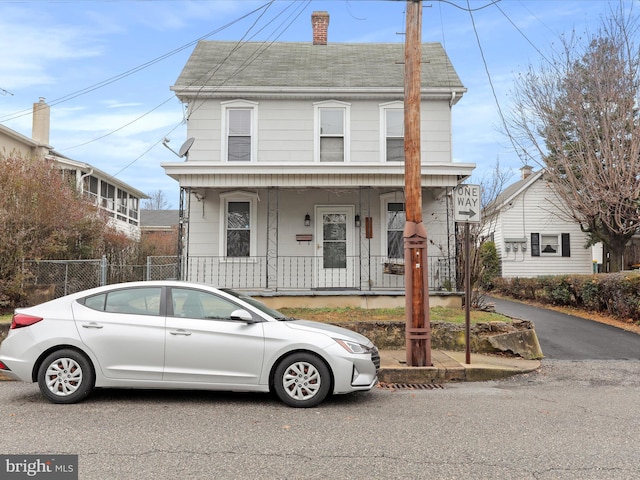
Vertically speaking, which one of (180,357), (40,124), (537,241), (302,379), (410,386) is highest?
(40,124)

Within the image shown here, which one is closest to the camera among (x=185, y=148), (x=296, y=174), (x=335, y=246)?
(x=296, y=174)

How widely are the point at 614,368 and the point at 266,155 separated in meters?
9.61

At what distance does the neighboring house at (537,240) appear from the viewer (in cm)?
2450

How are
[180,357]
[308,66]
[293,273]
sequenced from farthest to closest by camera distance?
[308,66] < [293,273] < [180,357]

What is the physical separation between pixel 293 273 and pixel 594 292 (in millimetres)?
8991

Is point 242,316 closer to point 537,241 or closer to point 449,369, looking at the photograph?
→ point 449,369

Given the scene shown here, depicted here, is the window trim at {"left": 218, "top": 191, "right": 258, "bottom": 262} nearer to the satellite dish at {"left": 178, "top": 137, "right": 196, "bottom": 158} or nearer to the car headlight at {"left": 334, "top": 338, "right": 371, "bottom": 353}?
the satellite dish at {"left": 178, "top": 137, "right": 196, "bottom": 158}

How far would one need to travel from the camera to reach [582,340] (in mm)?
11055

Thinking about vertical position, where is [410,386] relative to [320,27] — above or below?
below

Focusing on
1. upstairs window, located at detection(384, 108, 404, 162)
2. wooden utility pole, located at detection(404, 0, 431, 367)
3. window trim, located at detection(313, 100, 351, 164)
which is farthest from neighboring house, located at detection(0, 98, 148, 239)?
wooden utility pole, located at detection(404, 0, 431, 367)

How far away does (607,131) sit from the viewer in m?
15.9

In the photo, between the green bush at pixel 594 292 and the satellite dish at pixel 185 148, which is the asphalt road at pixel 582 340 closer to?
the green bush at pixel 594 292

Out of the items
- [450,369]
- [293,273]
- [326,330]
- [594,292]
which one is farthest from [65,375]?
[594,292]

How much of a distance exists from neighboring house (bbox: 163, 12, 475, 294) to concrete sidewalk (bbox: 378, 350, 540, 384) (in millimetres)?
4564
